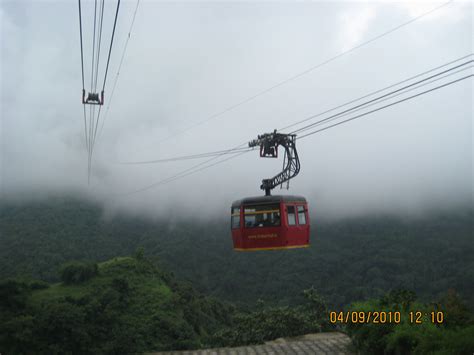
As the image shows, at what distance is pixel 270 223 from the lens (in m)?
15.7

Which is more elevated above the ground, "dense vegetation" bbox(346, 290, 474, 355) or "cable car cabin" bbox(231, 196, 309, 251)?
"cable car cabin" bbox(231, 196, 309, 251)

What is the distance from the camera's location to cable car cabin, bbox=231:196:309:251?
51.3 ft

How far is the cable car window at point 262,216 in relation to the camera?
15.7 metres

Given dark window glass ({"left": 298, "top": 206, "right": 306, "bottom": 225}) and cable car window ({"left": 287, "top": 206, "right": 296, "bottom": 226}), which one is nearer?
cable car window ({"left": 287, "top": 206, "right": 296, "bottom": 226})

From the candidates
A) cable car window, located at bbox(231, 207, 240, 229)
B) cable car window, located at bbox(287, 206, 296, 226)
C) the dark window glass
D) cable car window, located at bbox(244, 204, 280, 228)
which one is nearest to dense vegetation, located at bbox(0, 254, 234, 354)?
cable car window, located at bbox(231, 207, 240, 229)

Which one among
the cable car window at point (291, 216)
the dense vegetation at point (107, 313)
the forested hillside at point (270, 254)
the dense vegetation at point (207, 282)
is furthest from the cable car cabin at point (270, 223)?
the forested hillside at point (270, 254)

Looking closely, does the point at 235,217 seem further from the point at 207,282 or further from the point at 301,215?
the point at 207,282

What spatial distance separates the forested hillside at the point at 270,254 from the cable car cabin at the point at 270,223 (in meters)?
67.8

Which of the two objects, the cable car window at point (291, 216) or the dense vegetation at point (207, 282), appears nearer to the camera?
the cable car window at point (291, 216)

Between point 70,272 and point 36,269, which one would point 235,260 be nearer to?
point 36,269

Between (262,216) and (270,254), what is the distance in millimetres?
107076

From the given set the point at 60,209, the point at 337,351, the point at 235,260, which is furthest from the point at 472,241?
the point at 60,209

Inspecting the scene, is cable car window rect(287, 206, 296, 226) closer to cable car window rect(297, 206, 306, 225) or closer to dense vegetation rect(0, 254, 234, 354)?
cable car window rect(297, 206, 306, 225)

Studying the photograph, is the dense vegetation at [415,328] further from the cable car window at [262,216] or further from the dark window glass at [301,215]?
the cable car window at [262,216]
